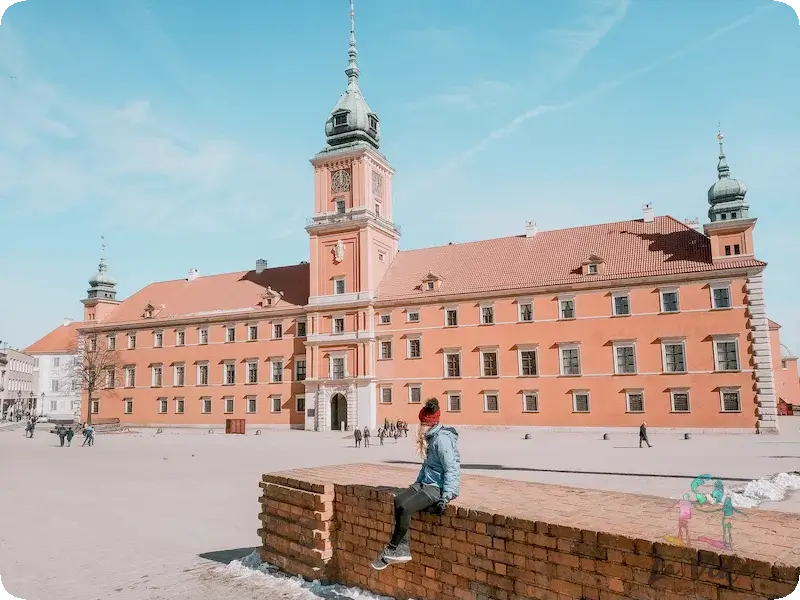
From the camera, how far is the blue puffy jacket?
6.55 m

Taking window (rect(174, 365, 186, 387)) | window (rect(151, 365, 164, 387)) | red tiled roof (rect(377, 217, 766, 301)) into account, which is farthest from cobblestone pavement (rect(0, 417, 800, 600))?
window (rect(151, 365, 164, 387))

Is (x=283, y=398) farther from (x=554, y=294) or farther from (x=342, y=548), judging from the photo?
(x=342, y=548)

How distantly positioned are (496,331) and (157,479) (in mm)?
26387

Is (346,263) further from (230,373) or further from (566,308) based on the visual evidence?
(566,308)

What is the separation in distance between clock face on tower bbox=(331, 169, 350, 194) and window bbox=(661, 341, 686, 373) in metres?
25.8

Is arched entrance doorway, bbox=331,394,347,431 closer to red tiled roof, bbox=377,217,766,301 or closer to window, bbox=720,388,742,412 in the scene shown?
red tiled roof, bbox=377,217,766,301

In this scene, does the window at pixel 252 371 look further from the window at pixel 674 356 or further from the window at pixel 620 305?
the window at pixel 674 356

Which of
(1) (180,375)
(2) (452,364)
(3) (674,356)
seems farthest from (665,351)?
(1) (180,375)

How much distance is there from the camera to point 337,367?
45750 millimetres

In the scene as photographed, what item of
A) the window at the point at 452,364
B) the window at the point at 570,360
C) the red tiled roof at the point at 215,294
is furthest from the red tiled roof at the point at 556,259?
the red tiled roof at the point at 215,294

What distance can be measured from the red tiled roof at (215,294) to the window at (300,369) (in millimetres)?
4612

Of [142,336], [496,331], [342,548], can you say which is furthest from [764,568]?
[142,336]

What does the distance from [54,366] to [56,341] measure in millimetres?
3742

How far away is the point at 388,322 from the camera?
4478 centimetres
